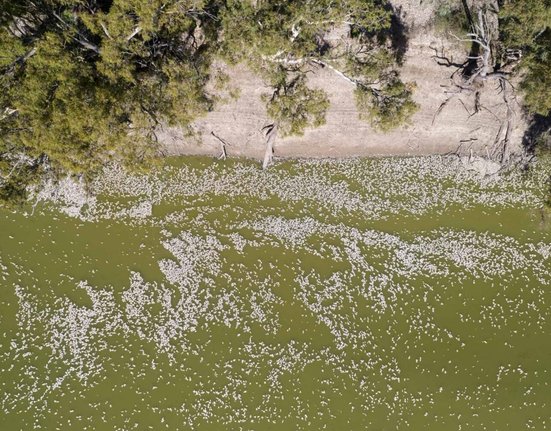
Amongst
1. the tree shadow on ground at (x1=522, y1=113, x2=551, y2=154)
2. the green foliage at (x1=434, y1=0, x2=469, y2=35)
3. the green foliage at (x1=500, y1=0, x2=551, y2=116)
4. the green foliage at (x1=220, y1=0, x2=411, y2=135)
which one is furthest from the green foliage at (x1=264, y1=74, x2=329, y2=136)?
the tree shadow on ground at (x1=522, y1=113, x2=551, y2=154)

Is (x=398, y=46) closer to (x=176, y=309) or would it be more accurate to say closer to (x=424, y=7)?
(x=424, y=7)

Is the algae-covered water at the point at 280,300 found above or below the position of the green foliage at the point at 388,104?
below

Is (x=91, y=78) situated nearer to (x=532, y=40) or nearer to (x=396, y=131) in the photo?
(x=396, y=131)

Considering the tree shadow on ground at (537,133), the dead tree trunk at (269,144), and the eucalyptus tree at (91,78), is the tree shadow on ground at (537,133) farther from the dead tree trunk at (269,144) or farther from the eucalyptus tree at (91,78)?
the eucalyptus tree at (91,78)

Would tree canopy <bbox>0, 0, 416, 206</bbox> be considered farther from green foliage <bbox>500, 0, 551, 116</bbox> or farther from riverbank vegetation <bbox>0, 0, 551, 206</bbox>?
green foliage <bbox>500, 0, 551, 116</bbox>

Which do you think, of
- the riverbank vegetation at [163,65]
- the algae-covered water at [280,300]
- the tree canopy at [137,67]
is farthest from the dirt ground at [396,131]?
the tree canopy at [137,67]

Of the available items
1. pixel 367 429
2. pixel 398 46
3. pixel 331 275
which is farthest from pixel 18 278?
pixel 398 46
